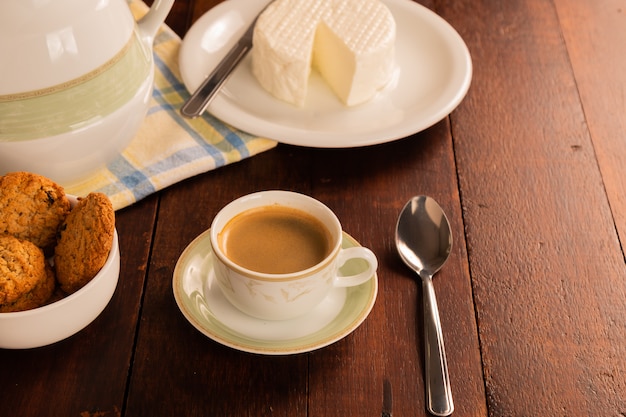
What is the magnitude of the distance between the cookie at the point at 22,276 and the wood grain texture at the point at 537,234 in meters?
0.59

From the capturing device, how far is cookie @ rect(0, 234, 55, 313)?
0.88 m

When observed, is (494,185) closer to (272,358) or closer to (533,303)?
(533,303)

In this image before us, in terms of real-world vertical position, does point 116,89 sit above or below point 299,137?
above

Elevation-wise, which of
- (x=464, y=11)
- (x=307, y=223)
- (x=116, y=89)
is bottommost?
(x=464, y=11)

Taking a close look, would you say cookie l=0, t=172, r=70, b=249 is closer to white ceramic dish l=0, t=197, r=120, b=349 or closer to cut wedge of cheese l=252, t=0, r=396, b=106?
white ceramic dish l=0, t=197, r=120, b=349

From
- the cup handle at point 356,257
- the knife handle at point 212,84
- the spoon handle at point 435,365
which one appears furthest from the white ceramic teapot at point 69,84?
the spoon handle at point 435,365

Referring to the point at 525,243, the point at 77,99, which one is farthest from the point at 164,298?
the point at 525,243

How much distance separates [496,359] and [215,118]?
696mm

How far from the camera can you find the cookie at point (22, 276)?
0.88 meters

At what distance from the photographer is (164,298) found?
106 cm

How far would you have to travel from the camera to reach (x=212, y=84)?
1414 millimetres

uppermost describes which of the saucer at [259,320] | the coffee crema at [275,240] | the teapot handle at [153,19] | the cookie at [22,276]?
the teapot handle at [153,19]

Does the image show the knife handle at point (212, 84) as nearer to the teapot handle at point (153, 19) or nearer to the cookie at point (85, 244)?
the teapot handle at point (153, 19)

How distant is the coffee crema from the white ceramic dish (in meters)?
0.16
